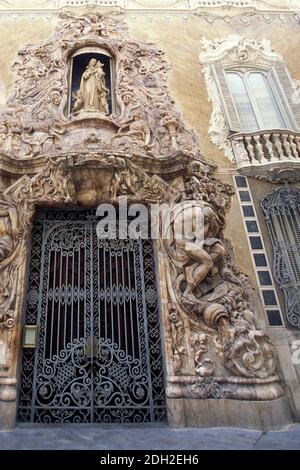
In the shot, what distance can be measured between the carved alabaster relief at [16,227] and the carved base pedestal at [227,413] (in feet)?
7.01

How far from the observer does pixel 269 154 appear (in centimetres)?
712

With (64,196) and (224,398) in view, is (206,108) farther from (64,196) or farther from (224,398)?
(224,398)

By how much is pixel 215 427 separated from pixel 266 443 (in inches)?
33.6

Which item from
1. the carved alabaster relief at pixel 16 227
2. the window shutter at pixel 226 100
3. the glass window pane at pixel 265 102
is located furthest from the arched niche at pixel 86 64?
the glass window pane at pixel 265 102

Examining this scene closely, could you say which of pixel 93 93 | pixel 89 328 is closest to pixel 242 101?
pixel 93 93

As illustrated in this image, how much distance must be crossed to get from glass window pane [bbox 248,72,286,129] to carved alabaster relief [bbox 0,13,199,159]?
204cm

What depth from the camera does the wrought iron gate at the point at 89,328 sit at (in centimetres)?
488

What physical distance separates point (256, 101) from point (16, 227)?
6.20 meters

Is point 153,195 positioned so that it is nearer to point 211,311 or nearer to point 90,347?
point 211,311

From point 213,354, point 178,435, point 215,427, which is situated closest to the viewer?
point 178,435

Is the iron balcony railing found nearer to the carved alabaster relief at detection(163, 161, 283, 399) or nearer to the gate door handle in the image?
the carved alabaster relief at detection(163, 161, 283, 399)
